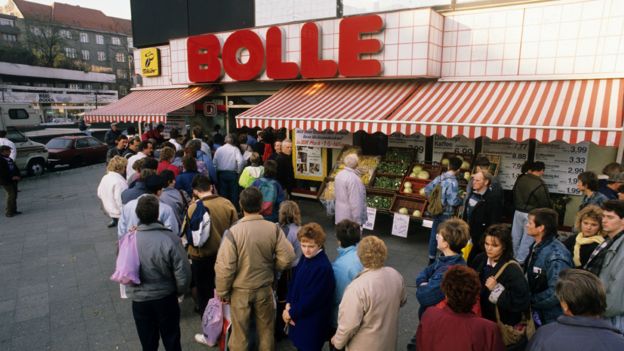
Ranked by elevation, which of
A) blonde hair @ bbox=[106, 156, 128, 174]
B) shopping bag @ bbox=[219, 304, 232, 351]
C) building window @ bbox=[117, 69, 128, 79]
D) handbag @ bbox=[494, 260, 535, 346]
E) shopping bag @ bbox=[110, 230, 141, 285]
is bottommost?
shopping bag @ bbox=[219, 304, 232, 351]

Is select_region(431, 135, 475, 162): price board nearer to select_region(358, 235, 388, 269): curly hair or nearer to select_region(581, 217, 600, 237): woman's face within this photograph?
select_region(581, 217, 600, 237): woman's face

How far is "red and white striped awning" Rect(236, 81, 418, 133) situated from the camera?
293 inches

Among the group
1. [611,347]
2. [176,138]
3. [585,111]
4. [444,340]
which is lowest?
[444,340]

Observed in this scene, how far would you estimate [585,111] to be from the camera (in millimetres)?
5992

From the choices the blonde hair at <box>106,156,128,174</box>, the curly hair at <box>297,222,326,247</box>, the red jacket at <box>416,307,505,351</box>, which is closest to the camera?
the red jacket at <box>416,307,505,351</box>

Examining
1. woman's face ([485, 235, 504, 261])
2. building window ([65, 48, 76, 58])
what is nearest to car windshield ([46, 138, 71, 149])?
woman's face ([485, 235, 504, 261])

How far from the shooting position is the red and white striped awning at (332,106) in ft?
24.4

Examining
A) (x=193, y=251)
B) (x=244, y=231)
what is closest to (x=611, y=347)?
(x=244, y=231)

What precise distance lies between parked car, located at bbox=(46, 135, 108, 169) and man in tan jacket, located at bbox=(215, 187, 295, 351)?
53.7 feet

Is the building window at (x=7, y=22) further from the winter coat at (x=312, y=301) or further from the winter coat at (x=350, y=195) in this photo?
the winter coat at (x=312, y=301)

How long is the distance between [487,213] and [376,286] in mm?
3296

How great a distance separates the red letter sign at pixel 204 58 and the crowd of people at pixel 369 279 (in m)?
6.31

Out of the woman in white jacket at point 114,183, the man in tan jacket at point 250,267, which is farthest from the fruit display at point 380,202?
the woman in white jacket at point 114,183

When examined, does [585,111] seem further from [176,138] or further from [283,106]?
[176,138]
